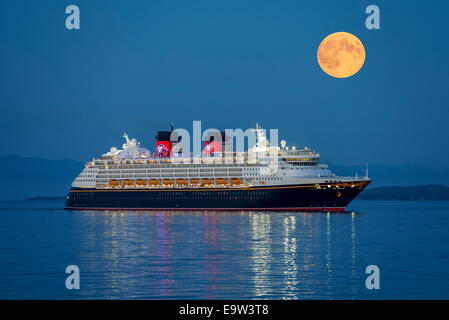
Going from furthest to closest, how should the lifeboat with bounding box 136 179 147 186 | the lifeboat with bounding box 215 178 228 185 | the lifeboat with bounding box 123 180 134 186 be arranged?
1. the lifeboat with bounding box 123 180 134 186
2. the lifeboat with bounding box 136 179 147 186
3. the lifeboat with bounding box 215 178 228 185

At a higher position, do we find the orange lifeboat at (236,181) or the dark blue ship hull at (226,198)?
the orange lifeboat at (236,181)

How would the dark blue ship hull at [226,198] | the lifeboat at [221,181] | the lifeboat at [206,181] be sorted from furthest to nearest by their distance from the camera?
1. the lifeboat at [206,181]
2. the lifeboat at [221,181]
3. the dark blue ship hull at [226,198]

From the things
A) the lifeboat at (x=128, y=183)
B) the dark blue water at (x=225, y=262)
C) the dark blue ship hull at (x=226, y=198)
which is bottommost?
the dark blue water at (x=225, y=262)

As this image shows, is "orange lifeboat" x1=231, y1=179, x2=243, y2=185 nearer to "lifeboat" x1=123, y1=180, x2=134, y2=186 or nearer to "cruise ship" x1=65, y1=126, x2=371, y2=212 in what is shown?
"cruise ship" x1=65, y1=126, x2=371, y2=212

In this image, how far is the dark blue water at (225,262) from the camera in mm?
25531

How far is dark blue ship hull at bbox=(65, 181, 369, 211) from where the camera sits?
75225 millimetres

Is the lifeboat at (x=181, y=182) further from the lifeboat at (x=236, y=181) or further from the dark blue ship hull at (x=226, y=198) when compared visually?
the lifeboat at (x=236, y=181)

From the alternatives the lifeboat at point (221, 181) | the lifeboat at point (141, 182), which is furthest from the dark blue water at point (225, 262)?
the lifeboat at point (141, 182)

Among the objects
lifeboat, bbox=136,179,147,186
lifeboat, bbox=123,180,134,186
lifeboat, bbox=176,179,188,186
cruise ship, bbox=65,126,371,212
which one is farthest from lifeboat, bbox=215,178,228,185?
lifeboat, bbox=123,180,134,186

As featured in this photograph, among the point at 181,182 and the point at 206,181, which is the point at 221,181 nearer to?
the point at 206,181

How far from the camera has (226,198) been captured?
80438 mm

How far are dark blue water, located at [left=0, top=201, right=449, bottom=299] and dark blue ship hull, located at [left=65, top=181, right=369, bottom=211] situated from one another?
2018 centimetres
